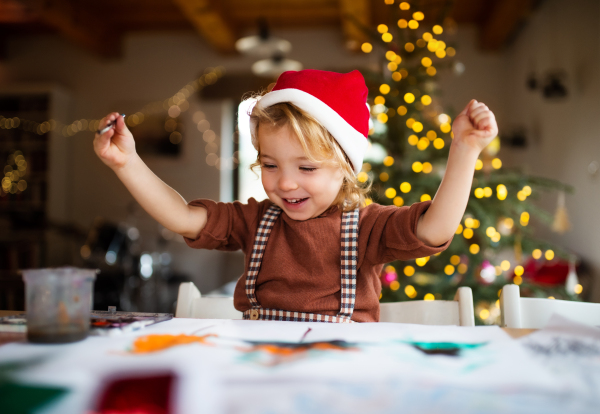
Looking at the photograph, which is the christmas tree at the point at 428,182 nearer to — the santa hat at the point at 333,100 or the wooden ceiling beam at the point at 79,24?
the santa hat at the point at 333,100

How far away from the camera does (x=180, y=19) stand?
4.02 m

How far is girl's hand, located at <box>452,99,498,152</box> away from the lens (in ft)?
2.16

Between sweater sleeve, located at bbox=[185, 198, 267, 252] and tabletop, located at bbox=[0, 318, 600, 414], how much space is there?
1.11ft

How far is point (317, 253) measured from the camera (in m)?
0.84

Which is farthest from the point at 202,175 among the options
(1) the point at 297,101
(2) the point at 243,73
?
(1) the point at 297,101

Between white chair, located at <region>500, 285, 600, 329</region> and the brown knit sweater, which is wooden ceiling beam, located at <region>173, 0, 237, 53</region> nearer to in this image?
the brown knit sweater

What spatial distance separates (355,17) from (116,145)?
2524 millimetres

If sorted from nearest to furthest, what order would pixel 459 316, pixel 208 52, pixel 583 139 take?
pixel 459 316, pixel 583 139, pixel 208 52

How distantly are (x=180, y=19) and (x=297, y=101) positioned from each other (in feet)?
12.0

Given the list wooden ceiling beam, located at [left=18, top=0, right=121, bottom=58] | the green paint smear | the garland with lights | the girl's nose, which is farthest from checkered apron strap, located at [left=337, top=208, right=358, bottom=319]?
the garland with lights

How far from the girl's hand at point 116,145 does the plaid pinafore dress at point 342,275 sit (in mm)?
284

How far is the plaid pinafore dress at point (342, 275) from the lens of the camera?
78 centimetres

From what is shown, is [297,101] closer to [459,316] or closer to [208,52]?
[459,316]

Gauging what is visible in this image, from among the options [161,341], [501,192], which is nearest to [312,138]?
[161,341]
